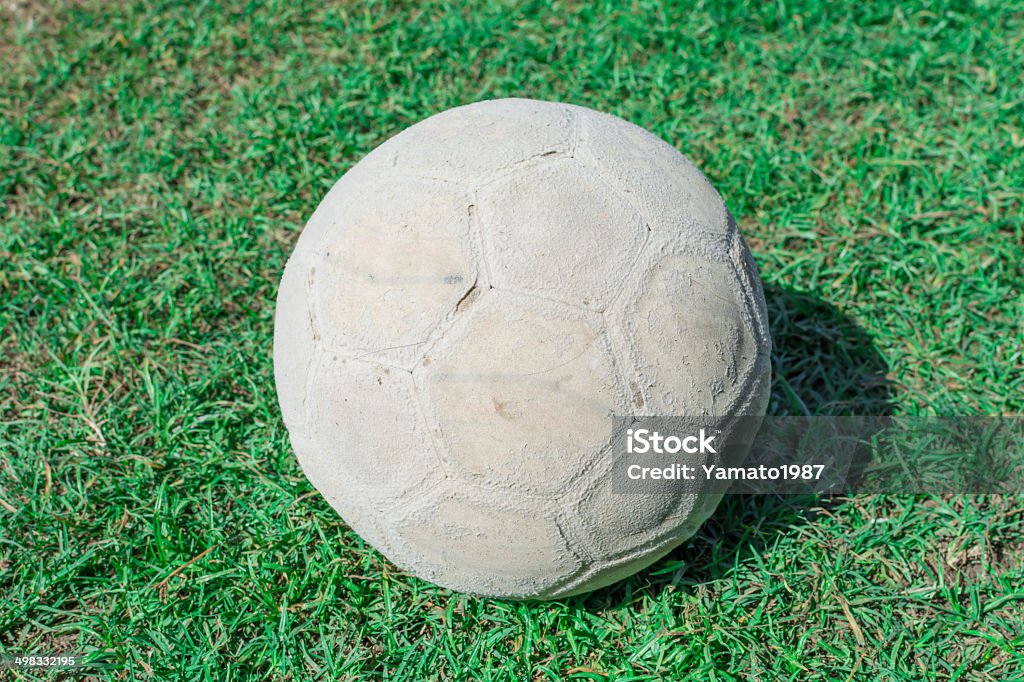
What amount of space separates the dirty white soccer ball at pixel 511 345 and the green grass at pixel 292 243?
Answer: 45 cm

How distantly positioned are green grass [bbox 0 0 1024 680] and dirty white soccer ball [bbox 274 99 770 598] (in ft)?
1.46

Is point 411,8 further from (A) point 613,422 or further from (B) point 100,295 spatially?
(A) point 613,422

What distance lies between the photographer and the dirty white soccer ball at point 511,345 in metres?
2.07

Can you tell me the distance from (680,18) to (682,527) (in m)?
2.70

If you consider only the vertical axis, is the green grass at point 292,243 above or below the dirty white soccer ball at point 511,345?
below

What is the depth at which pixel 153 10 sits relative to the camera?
429 cm

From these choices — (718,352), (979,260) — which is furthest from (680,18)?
(718,352)

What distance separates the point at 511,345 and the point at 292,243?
1.75 metres

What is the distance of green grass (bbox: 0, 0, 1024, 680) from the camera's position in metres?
2.66

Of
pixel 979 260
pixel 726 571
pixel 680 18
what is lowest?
pixel 726 571

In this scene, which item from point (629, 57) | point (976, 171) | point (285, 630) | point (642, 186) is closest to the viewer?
point (642, 186)

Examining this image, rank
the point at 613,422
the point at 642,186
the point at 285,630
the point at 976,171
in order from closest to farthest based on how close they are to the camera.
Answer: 1. the point at 613,422
2. the point at 642,186
3. the point at 285,630
4. the point at 976,171

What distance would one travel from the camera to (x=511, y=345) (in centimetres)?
206

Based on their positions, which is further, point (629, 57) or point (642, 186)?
point (629, 57)
